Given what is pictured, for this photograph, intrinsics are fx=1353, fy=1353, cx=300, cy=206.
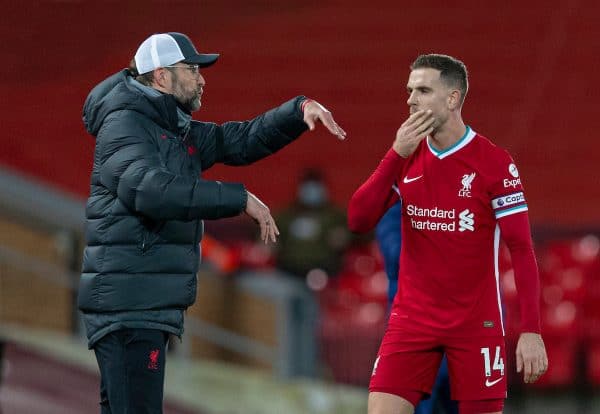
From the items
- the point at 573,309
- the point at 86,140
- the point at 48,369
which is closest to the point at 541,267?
the point at 573,309

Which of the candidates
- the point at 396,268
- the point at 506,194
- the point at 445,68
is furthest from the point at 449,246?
the point at 396,268

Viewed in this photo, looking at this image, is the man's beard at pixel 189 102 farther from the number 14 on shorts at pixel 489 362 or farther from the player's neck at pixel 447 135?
the number 14 on shorts at pixel 489 362

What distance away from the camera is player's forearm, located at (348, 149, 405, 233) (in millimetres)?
4641

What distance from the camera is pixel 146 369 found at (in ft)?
15.1

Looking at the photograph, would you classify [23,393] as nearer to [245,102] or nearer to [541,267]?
[541,267]

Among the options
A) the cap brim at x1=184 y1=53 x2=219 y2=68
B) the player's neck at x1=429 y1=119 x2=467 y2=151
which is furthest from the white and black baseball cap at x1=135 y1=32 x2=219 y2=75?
the player's neck at x1=429 y1=119 x2=467 y2=151

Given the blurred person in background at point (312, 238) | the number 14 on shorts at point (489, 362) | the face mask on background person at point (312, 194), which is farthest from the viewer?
the face mask on background person at point (312, 194)

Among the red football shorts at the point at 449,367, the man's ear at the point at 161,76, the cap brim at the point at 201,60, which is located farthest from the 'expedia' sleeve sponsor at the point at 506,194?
the man's ear at the point at 161,76

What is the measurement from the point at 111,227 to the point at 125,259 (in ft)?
0.38

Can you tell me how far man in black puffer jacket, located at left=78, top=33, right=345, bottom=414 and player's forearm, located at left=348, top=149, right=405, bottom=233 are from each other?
192 mm

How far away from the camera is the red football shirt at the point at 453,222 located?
15.3 feet

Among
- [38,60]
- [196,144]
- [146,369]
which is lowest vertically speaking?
[146,369]

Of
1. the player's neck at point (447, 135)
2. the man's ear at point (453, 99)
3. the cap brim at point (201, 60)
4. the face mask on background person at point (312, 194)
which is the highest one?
the face mask on background person at point (312, 194)

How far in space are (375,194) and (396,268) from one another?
84 cm
